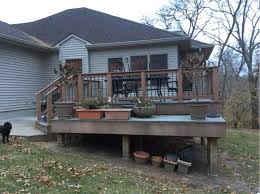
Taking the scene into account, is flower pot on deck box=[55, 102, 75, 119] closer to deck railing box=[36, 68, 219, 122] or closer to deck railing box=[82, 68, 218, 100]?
deck railing box=[36, 68, 219, 122]

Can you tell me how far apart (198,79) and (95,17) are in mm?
9995

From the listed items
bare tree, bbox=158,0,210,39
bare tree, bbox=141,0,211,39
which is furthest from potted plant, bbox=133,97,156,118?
bare tree, bbox=158,0,210,39

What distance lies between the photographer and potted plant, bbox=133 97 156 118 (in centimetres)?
785

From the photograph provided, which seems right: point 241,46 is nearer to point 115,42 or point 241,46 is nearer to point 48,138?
point 115,42

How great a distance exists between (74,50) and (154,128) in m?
7.77

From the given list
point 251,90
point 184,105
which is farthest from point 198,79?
point 251,90

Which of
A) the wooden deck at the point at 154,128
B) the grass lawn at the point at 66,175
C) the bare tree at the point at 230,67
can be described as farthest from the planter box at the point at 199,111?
the bare tree at the point at 230,67

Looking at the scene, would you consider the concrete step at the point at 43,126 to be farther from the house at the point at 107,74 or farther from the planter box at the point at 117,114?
the planter box at the point at 117,114

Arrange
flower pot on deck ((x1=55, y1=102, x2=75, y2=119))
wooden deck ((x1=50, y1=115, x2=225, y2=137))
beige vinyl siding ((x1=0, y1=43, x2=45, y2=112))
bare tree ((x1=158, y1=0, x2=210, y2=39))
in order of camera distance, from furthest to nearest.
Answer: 1. bare tree ((x1=158, y1=0, x2=210, y2=39))
2. beige vinyl siding ((x1=0, y1=43, x2=45, y2=112))
3. flower pot on deck ((x1=55, y1=102, x2=75, y2=119))
4. wooden deck ((x1=50, y1=115, x2=225, y2=137))

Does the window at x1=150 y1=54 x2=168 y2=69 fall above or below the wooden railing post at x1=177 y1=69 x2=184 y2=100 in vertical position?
above

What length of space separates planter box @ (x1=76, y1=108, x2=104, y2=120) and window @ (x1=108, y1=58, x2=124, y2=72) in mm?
5852

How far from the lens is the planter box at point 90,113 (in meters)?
7.80

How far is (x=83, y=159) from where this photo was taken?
7.07 m

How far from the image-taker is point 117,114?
766 cm
